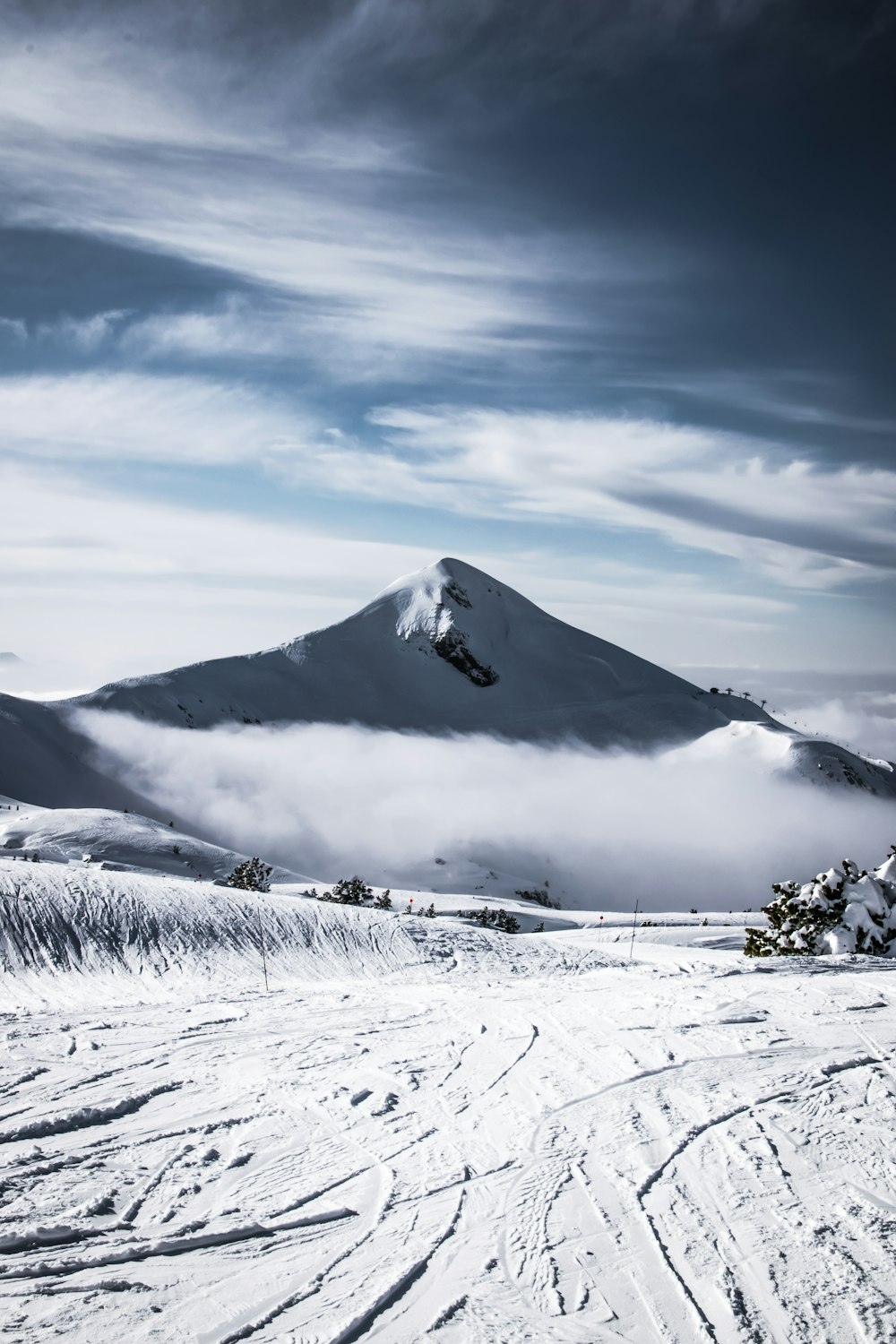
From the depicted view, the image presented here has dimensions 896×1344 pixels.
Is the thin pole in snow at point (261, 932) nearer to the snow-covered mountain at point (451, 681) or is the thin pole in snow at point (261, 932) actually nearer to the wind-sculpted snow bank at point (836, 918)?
the wind-sculpted snow bank at point (836, 918)

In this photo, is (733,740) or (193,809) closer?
(193,809)

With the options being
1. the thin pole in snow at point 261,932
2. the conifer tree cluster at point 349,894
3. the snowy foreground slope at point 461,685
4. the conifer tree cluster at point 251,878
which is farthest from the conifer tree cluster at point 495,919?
the snowy foreground slope at point 461,685

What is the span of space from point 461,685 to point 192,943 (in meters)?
77.7

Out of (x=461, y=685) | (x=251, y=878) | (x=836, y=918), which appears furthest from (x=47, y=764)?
(x=461, y=685)

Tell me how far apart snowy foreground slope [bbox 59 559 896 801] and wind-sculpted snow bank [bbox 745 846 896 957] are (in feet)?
177

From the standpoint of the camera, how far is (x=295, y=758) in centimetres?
6456

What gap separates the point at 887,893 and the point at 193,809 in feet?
145

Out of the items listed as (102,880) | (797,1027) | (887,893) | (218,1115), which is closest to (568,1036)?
(797,1027)

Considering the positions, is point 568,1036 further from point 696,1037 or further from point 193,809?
point 193,809

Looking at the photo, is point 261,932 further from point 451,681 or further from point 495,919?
point 451,681

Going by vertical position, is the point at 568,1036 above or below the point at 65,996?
above

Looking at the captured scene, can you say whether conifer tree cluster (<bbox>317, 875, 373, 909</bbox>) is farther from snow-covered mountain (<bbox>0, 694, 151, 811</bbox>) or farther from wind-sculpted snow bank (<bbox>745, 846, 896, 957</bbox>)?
snow-covered mountain (<bbox>0, 694, 151, 811</bbox>)

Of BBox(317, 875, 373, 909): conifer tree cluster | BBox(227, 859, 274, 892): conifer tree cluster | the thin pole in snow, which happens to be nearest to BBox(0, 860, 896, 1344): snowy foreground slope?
the thin pole in snow

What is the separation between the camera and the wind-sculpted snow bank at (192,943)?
427 inches
